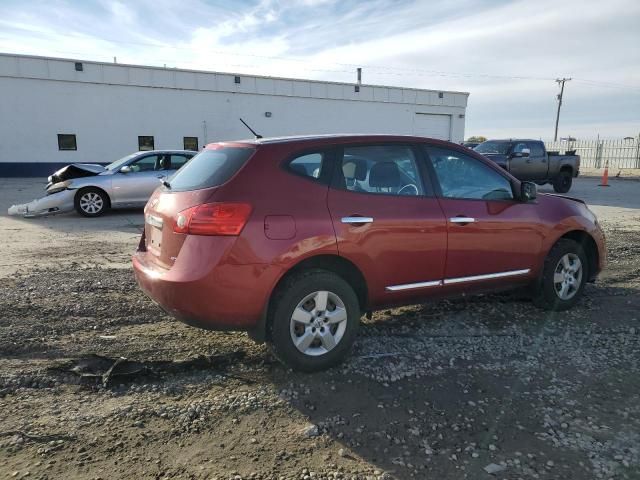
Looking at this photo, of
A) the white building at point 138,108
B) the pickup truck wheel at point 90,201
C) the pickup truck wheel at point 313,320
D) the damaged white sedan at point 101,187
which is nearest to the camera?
the pickup truck wheel at point 313,320

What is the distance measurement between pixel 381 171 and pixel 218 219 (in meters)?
1.47

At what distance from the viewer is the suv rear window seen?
3.51 meters

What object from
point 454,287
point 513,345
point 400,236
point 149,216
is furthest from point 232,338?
point 513,345

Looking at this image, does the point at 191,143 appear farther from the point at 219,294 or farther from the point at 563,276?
the point at 219,294

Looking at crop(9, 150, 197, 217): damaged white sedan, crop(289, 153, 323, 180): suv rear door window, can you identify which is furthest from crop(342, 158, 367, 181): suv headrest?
crop(9, 150, 197, 217): damaged white sedan

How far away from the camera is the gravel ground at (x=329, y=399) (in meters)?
2.64

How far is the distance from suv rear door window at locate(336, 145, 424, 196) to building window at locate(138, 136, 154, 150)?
77.0 ft

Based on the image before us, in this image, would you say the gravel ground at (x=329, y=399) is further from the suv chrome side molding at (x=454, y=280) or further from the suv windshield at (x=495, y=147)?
the suv windshield at (x=495, y=147)

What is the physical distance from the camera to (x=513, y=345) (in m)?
4.18

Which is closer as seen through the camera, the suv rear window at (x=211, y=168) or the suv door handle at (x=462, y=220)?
the suv rear window at (x=211, y=168)

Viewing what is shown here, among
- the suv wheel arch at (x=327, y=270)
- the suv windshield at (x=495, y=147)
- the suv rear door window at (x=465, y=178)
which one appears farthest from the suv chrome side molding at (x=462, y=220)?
the suv windshield at (x=495, y=147)

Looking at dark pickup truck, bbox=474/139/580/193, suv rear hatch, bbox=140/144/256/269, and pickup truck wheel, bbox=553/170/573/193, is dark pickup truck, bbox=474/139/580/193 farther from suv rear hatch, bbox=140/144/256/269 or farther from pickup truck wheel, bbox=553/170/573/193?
suv rear hatch, bbox=140/144/256/269

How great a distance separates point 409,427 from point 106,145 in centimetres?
2521

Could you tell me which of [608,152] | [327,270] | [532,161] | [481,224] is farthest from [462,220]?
[608,152]
